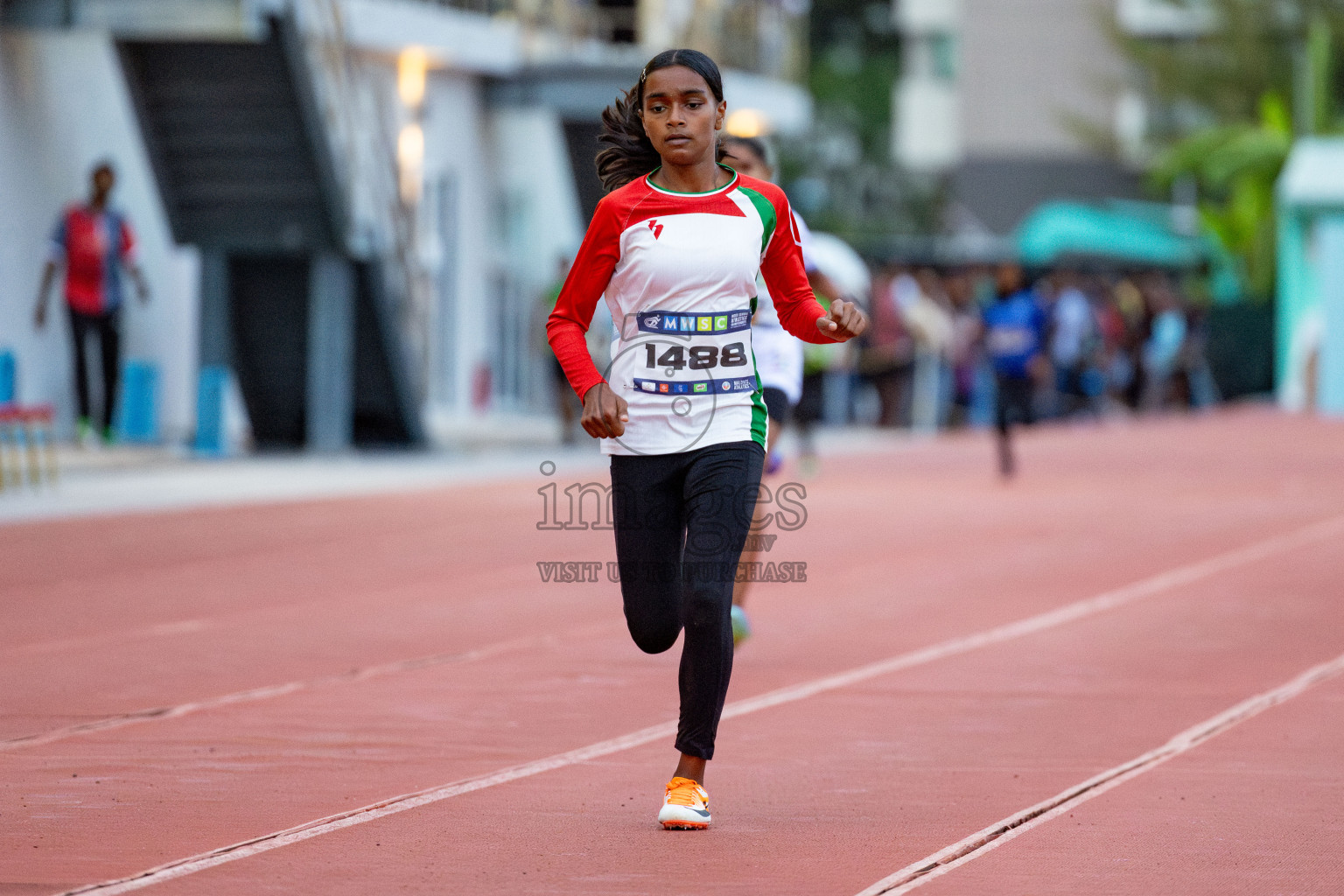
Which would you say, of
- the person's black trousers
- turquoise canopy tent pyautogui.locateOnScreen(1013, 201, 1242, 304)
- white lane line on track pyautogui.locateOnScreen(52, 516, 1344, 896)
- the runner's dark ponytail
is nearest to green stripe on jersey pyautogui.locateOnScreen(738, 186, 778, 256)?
the runner's dark ponytail

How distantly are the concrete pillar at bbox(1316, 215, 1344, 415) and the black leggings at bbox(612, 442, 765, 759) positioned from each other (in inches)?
1181

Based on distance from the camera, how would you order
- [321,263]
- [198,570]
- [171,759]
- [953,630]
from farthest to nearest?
1. [321,263]
2. [198,570]
3. [953,630]
4. [171,759]

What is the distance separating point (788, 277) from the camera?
6367mm

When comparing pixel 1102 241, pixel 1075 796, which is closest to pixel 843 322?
pixel 1075 796

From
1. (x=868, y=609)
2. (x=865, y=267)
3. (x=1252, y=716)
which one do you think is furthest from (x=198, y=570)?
(x=865, y=267)

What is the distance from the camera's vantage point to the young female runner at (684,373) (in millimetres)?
6074

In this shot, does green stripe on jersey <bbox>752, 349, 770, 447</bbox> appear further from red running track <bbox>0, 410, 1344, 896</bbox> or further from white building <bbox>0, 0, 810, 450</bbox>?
white building <bbox>0, 0, 810, 450</bbox>

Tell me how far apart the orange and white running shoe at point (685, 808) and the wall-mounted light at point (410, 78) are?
21.1m

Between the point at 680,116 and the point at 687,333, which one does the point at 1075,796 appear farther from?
the point at 680,116

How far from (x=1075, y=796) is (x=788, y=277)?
1.66 metres

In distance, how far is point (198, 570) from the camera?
40.7 ft

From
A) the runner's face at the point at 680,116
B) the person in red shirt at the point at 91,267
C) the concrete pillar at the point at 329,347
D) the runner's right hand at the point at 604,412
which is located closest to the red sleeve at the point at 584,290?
the runner's right hand at the point at 604,412

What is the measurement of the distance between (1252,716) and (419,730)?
281 centimetres

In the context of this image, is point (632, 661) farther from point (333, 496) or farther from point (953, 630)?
point (333, 496)
